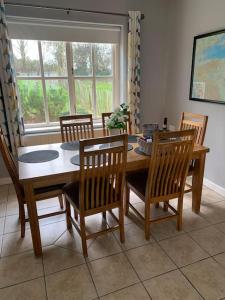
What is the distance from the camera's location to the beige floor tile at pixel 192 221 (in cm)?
213

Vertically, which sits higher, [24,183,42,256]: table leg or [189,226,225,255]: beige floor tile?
[24,183,42,256]: table leg

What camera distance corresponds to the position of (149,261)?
1.75m

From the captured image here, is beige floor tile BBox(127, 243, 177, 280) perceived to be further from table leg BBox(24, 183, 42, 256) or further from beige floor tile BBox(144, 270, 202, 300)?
table leg BBox(24, 183, 42, 256)

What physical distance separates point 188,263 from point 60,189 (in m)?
1.23

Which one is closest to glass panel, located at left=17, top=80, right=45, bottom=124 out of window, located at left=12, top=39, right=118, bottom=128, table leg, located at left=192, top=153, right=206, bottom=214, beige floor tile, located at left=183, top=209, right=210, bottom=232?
window, located at left=12, top=39, right=118, bottom=128

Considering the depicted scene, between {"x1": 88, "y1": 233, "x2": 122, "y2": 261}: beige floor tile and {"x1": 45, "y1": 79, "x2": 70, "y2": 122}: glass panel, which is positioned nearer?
{"x1": 88, "y1": 233, "x2": 122, "y2": 261}: beige floor tile

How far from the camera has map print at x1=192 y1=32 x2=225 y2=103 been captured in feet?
8.05

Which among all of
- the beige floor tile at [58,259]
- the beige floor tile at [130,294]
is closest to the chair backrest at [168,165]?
the beige floor tile at [130,294]

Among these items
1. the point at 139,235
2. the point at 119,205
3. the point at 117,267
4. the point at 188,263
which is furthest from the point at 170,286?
the point at 119,205

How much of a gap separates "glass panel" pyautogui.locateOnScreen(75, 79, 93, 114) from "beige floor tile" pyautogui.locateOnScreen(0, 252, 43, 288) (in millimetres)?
2151

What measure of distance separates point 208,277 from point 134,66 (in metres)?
2.65

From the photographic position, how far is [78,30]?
2.93 meters

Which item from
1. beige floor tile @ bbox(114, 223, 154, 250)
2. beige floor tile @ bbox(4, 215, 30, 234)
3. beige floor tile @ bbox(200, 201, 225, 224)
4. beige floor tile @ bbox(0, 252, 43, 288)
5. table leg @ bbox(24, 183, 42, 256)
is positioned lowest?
beige floor tile @ bbox(0, 252, 43, 288)

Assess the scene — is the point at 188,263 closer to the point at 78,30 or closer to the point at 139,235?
the point at 139,235
